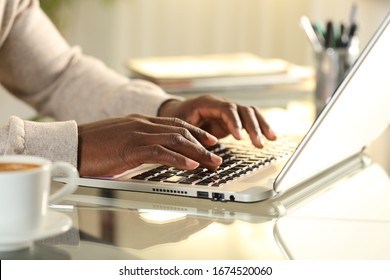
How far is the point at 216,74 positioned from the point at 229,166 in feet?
2.92

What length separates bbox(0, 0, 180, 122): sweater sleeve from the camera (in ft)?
5.65

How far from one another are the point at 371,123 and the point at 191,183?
1.14 ft

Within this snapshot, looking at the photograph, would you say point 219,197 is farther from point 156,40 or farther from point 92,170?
point 156,40

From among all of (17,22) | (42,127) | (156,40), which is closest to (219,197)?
(42,127)

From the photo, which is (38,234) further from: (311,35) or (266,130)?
(311,35)

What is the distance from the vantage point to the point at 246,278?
0.86 m

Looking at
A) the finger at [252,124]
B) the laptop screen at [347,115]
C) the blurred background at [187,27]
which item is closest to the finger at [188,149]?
the laptop screen at [347,115]

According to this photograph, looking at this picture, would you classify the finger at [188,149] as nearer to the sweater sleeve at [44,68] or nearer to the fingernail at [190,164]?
the fingernail at [190,164]

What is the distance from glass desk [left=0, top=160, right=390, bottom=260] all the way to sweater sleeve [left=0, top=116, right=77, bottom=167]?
57mm

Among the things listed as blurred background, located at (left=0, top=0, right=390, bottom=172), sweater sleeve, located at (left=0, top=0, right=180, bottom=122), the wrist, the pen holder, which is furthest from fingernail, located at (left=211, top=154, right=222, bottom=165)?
blurred background, located at (left=0, top=0, right=390, bottom=172)

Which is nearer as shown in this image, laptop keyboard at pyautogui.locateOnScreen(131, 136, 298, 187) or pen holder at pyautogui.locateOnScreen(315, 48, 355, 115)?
laptop keyboard at pyautogui.locateOnScreen(131, 136, 298, 187)

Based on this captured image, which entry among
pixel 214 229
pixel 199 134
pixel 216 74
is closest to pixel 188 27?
pixel 216 74

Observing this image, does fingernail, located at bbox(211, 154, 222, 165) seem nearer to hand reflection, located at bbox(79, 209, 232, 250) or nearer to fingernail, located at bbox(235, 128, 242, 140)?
hand reflection, located at bbox(79, 209, 232, 250)

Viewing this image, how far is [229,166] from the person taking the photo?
119 cm
